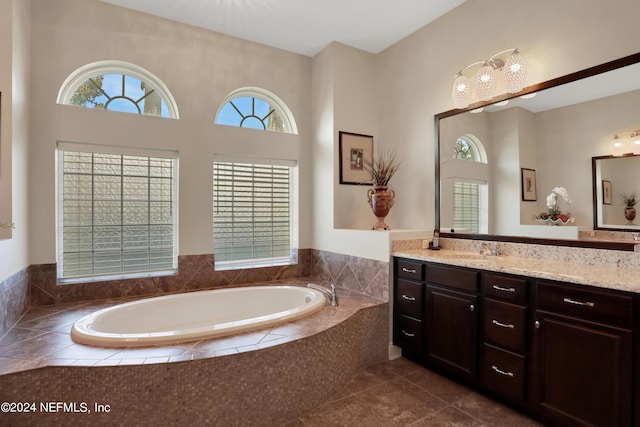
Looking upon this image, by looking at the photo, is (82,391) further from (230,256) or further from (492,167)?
(492,167)

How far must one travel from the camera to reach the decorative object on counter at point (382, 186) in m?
3.08

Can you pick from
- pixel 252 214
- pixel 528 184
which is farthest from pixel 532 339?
pixel 252 214

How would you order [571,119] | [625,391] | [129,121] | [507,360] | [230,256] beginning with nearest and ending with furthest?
[625,391] < [507,360] < [571,119] < [129,121] < [230,256]

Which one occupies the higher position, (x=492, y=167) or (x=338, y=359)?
(x=492, y=167)

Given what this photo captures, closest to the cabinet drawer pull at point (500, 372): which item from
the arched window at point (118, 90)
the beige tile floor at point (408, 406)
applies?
the beige tile floor at point (408, 406)

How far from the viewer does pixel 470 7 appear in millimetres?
2693

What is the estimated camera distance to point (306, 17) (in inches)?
115

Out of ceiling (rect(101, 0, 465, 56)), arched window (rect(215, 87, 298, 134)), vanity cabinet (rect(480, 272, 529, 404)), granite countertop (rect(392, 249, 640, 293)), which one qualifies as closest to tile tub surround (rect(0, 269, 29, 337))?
arched window (rect(215, 87, 298, 134))

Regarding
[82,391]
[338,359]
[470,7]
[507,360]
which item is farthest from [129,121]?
[507,360]

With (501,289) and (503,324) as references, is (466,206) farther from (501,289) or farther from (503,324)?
(503,324)

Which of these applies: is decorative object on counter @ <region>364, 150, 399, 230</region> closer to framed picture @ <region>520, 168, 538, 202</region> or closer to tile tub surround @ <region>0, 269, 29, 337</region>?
framed picture @ <region>520, 168, 538, 202</region>

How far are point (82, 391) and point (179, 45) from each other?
282 cm

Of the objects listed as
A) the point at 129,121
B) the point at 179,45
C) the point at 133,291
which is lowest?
the point at 133,291

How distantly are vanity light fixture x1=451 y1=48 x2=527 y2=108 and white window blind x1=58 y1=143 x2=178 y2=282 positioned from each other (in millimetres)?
2553
